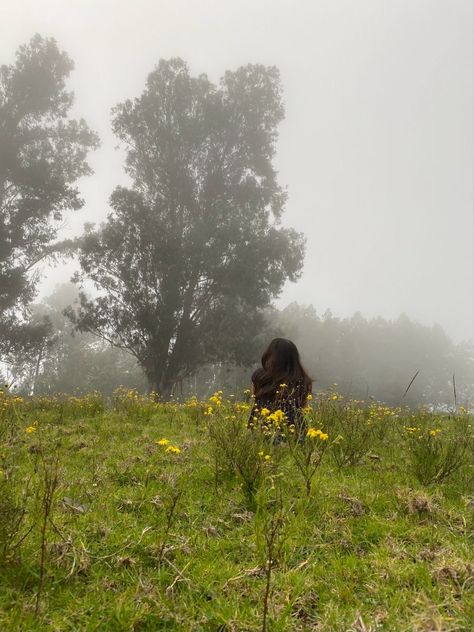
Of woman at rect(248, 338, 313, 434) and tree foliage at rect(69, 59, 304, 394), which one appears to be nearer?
woman at rect(248, 338, 313, 434)

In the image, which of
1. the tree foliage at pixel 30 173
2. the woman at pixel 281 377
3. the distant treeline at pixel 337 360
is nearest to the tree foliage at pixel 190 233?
the tree foliage at pixel 30 173

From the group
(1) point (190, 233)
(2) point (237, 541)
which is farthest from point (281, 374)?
(1) point (190, 233)

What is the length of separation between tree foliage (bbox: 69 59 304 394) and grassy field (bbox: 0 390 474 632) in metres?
14.1

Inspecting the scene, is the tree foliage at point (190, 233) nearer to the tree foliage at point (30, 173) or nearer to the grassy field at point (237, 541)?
the tree foliage at point (30, 173)

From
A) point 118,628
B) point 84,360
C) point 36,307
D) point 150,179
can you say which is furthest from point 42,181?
point 36,307

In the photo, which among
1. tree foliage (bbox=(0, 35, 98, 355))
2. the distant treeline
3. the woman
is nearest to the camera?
the woman

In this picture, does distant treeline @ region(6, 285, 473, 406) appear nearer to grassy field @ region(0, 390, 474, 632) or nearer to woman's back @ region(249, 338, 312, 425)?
woman's back @ region(249, 338, 312, 425)

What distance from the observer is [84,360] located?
4291cm

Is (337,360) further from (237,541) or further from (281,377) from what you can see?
(237,541)

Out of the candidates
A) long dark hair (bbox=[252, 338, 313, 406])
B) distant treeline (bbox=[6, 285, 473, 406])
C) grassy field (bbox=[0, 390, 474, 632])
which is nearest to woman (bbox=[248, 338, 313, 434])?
long dark hair (bbox=[252, 338, 313, 406])

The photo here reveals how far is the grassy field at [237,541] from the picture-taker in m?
1.97

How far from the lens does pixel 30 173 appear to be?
18.6 meters

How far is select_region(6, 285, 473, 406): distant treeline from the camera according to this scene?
40312 millimetres

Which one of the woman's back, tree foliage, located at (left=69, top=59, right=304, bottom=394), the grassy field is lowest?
the grassy field
